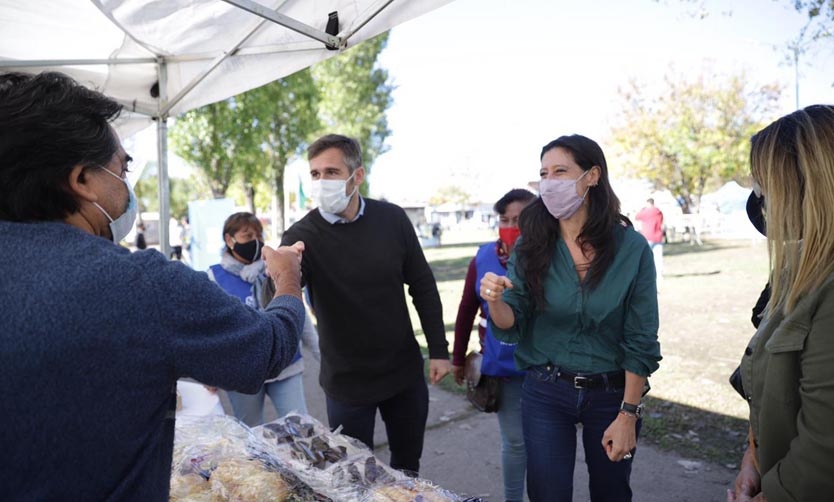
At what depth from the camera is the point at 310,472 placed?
1953 millimetres

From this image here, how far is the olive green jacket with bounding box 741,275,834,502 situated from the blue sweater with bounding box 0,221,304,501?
1.40 metres

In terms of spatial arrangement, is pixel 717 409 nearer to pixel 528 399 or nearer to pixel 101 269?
pixel 528 399

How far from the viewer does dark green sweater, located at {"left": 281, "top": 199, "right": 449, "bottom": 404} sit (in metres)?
2.91

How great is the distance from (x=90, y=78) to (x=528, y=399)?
374 cm

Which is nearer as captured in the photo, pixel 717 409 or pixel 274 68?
pixel 274 68

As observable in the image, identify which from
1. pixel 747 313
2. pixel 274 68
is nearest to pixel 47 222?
pixel 274 68

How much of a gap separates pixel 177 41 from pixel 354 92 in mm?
31131

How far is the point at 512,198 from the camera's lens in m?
3.54

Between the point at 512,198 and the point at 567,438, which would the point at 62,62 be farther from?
the point at 567,438

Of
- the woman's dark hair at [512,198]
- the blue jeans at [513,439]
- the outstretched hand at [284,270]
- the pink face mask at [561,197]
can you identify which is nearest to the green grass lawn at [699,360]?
the blue jeans at [513,439]

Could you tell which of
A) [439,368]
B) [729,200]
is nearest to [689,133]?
[729,200]

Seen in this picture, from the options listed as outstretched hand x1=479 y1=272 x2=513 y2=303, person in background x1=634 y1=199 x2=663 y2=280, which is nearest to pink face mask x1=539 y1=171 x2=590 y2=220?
outstretched hand x1=479 y1=272 x2=513 y2=303

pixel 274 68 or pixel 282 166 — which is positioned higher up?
pixel 282 166

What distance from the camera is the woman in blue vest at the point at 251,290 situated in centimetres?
374
